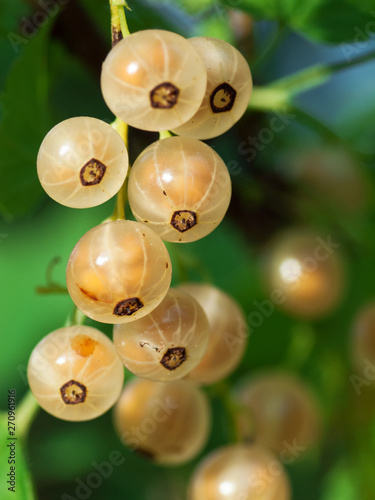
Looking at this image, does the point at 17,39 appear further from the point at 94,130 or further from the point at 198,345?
the point at 198,345

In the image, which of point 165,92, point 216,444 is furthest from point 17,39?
point 216,444

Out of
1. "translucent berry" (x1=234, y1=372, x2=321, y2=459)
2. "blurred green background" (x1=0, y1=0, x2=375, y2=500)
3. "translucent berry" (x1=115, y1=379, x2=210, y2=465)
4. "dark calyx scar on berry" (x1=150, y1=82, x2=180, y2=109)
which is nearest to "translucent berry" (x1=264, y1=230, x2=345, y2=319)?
"blurred green background" (x1=0, y1=0, x2=375, y2=500)

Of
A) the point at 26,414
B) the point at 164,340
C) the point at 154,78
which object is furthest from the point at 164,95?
the point at 26,414

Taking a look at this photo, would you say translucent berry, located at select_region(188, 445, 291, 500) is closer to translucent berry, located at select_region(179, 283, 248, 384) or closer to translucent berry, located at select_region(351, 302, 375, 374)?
translucent berry, located at select_region(179, 283, 248, 384)

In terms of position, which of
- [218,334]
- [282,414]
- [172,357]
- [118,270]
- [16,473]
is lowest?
[282,414]

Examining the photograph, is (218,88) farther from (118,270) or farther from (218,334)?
(218,334)

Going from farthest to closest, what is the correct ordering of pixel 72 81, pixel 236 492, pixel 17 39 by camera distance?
pixel 72 81
pixel 17 39
pixel 236 492
